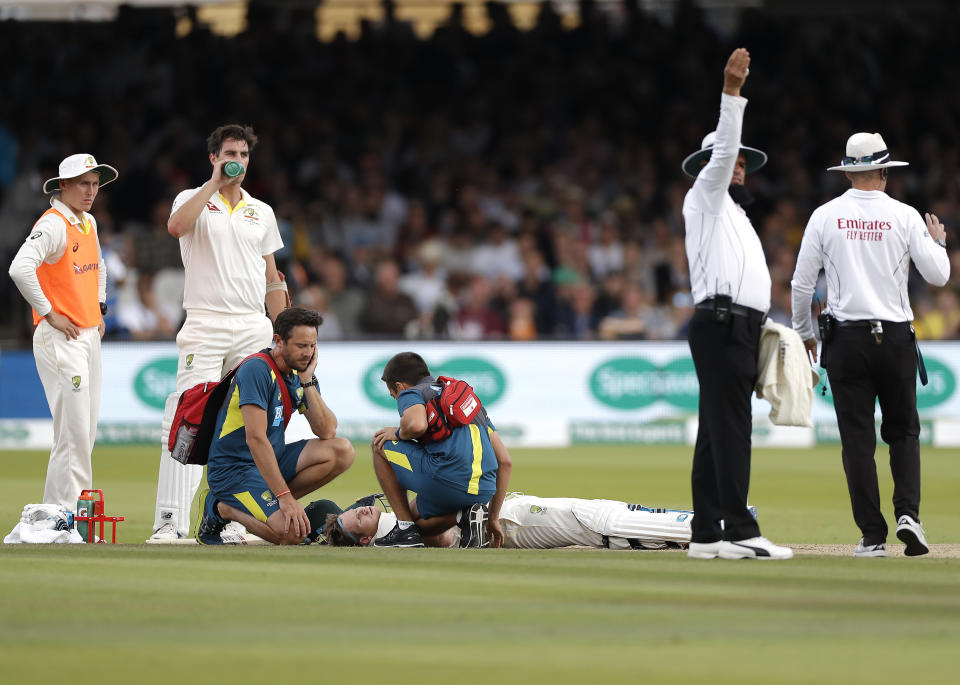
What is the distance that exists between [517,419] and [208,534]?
9888mm

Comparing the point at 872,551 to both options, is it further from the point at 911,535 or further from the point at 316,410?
the point at 316,410

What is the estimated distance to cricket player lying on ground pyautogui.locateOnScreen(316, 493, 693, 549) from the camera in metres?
8.33

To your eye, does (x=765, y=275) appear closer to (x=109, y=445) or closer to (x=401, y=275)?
(x=109, y=445)

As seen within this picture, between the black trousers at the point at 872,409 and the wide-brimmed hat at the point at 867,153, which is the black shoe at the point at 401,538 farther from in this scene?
the wide-brimmed hat at the point at 867,153

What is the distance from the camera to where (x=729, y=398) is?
722 cm

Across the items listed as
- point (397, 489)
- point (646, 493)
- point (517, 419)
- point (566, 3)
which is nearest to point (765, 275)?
point (397, 489)

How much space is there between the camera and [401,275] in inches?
807

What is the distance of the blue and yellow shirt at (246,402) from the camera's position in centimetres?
829

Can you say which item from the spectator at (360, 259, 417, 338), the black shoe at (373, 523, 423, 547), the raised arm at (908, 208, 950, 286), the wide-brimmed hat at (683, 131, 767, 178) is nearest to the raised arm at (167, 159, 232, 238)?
the black shoe at (373, 523, 423, 547)

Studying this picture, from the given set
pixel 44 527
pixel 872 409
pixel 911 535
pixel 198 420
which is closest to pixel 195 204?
pixel 198 420

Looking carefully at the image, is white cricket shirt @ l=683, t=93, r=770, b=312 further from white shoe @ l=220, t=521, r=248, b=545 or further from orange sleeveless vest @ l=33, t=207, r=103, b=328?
orange sleeveless vest @ l=33, t=207, r=103, b=328

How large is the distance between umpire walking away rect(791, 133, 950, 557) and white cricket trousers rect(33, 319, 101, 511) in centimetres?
441

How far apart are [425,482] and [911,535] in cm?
271

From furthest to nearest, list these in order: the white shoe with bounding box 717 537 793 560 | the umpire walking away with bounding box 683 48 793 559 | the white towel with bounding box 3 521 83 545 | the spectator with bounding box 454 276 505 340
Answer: the spectator with bounding box 454 276 505 340
the white towel with bounding box 3 521 83 545
the white shoe with bounding box 717 537 793 560
the umpire walking away with bounding box 683 48 793 559
